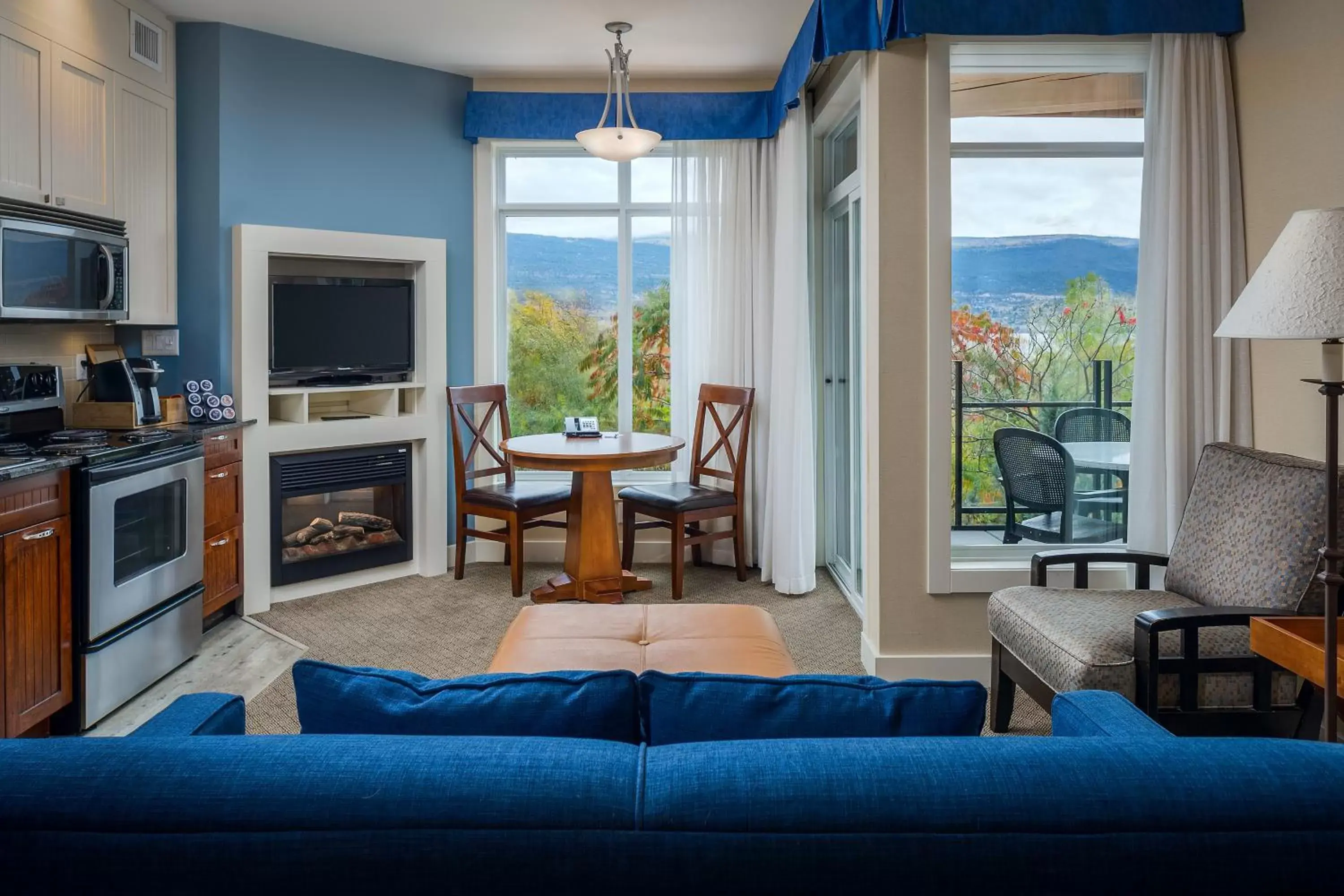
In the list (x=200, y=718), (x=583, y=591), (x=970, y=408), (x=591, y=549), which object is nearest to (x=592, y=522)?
(x=591, y=549)

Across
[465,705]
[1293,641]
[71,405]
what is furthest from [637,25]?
[465,705]

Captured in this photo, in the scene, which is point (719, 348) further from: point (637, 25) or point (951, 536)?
point (951, 536)

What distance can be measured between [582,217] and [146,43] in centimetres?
226

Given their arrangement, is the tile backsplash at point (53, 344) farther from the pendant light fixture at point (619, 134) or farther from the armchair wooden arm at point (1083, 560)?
the armchair wooden arm at point (1083, 560)

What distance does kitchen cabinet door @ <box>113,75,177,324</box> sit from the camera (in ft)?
13.1

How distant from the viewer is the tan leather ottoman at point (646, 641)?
7.70 feet

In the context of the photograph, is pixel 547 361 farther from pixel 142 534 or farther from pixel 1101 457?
pixel 1101 457

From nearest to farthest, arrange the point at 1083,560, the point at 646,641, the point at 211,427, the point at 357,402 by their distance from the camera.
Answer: the point at 646,641 < the point at 1083,560 < the point at 211,427 < the point at 357,402

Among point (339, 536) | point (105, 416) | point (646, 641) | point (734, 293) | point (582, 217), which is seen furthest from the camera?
point (582, 217)

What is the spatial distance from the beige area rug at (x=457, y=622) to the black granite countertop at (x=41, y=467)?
98 centimetres

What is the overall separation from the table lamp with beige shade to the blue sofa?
1.30m

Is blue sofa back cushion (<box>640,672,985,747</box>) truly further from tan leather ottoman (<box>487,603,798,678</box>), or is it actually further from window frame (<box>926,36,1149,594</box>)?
window frame (<box>926,36,1149,594</box>)

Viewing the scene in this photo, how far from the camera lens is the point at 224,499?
4.24 m

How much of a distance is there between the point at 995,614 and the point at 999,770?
7.17ft
